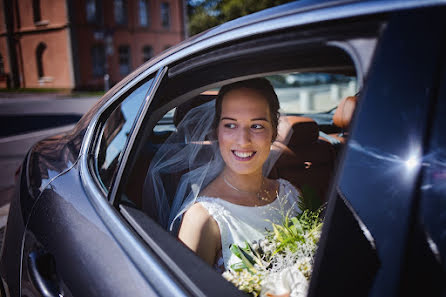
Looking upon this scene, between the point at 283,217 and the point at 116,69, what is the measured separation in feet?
87.7

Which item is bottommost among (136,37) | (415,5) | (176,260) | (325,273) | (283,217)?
(283,217)

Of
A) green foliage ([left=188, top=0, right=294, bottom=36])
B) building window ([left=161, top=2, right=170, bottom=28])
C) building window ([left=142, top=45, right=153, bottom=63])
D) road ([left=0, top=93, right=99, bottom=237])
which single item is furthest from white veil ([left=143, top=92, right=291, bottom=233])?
building window ([left=161, top=2, right=170, bottom=28])

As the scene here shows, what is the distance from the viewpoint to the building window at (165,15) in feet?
96.5

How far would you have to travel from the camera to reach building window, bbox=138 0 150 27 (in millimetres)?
27844

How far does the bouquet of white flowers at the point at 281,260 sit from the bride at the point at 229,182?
14cm

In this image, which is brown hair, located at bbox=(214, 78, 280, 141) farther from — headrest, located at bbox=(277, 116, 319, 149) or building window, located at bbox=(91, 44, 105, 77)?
building window, located at bbox=(91, 44, 105, 77)

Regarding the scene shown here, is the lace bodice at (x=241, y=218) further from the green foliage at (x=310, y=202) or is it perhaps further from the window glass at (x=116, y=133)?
the window glass at (x=116, y=133)

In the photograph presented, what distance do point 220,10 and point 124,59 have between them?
9.90m

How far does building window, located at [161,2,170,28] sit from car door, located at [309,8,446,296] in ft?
102

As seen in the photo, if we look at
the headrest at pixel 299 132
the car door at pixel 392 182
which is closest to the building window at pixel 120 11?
the headrest at pixel 299 132

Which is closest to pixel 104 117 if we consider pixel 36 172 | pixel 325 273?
pixel 36 172

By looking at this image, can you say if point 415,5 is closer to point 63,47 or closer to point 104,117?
point 104,117

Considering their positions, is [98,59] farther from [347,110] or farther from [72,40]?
[347,110]

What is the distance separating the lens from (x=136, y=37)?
27516mm
